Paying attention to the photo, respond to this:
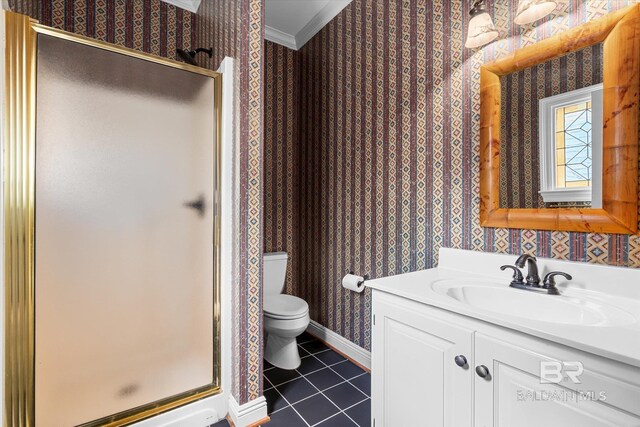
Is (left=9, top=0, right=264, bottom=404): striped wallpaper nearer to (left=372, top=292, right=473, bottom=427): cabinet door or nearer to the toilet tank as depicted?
(left=372, top=292, right=473, bottom=427): cabinet door

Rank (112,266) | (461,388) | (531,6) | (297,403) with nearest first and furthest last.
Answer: (461,388)
(531,6)
(112,266)
(297,403)

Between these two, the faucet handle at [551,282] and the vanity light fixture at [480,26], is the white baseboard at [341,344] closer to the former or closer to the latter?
the faucet handle at [551,282]

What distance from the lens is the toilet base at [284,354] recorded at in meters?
2.09

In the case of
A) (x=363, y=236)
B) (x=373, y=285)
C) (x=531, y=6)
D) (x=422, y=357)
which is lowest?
(x=422, y=357)

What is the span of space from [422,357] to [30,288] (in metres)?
1.52

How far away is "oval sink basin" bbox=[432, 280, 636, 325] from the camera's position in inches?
37.8

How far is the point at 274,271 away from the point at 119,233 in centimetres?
132

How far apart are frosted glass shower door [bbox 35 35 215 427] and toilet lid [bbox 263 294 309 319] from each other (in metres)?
0.49

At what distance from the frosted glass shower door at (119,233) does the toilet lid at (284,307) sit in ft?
1.61

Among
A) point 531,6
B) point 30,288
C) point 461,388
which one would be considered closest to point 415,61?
point 531,6

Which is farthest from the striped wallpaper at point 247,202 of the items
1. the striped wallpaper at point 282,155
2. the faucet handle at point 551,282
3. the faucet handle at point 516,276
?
the faucet handle at point 551,282

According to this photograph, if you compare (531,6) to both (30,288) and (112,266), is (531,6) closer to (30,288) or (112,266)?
(112,266)

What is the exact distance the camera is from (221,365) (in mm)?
1620

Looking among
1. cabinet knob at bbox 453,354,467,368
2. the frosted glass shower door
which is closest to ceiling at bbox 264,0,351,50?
the frosted glass shower door
